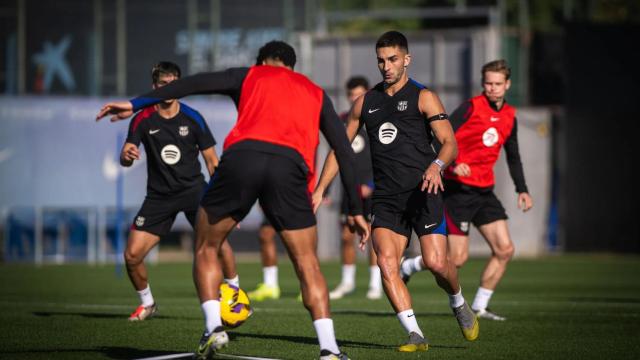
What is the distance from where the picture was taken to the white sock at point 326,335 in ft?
25.1

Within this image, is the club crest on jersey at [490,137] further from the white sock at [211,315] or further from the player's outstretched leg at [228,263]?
the white sock at [211,315]

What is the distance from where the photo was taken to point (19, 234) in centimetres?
2892

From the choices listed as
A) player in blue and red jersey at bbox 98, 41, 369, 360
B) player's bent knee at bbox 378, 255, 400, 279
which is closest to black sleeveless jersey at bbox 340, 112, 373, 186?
player's bent knee at bbox 378, 255, 400, 279

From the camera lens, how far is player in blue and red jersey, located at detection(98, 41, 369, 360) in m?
7.51

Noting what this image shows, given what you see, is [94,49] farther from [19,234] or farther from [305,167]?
[305,167]

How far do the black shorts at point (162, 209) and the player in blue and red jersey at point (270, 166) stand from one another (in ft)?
13.2

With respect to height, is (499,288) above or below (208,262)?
below

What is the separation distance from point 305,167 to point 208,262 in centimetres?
Result: 96

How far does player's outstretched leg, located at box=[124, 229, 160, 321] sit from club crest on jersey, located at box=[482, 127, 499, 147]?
3.58 m

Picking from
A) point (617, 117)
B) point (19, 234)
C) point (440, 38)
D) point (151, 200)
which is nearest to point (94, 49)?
point (19, 234)

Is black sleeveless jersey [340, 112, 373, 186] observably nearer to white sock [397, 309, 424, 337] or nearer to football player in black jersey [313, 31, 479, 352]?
football player in black jersey [313, 31, 479, 352]

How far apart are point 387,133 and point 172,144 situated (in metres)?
3.25

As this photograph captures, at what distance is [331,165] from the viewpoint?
8.91 metres

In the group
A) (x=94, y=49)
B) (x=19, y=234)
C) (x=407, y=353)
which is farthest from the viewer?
(x=94, y=49)
